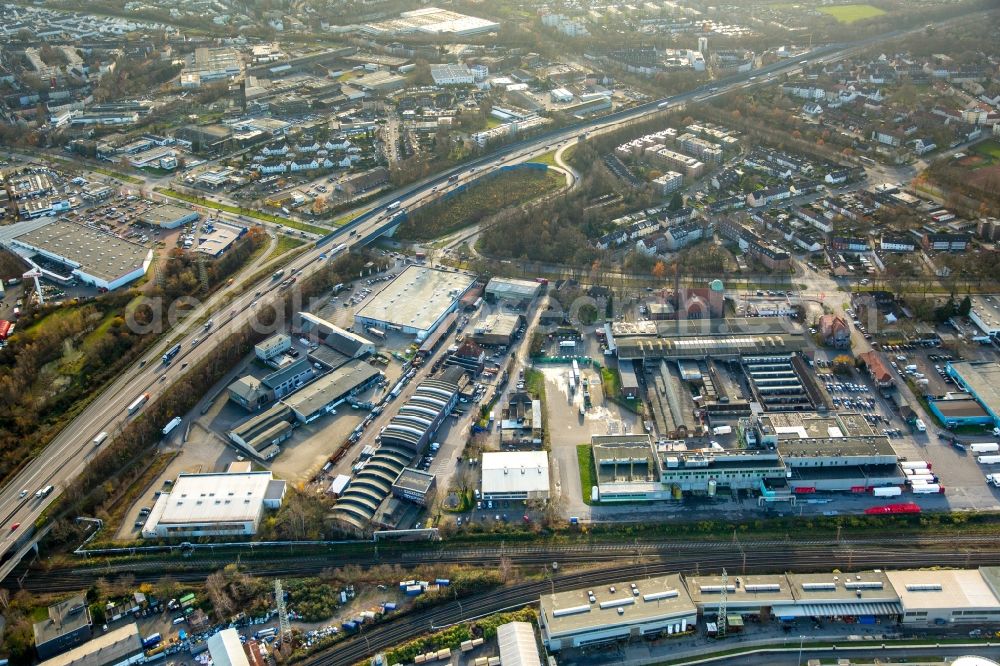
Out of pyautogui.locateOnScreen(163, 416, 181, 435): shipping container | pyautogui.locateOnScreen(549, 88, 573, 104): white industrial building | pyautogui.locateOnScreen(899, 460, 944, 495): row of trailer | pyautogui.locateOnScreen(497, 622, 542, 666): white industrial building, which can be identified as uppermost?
pyautogui.locateOnScreen(549, 88, 573, 104): white industrial building

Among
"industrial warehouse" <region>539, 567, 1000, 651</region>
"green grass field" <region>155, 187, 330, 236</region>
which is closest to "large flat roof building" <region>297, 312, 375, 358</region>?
"green grass field" <region>155, 187, 330, 236</region>

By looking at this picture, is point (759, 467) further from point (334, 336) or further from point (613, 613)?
point (334, 336)

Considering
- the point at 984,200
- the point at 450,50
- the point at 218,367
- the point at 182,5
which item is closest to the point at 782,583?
the point at 218,367

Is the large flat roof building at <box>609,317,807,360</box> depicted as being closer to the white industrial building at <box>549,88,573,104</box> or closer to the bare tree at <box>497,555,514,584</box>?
the bare tree at <box>497,555,514,584</box>

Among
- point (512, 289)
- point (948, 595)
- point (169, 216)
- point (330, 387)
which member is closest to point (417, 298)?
point (512, 289)

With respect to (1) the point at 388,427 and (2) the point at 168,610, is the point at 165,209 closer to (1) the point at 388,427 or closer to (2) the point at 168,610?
(1) the point at 388,427

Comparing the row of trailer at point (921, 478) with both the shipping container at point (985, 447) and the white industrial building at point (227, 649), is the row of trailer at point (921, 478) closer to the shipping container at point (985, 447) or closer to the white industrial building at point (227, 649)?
the shipping container at point (985, 447)

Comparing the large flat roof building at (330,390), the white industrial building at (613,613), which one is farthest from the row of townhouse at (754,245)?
the white industrial building at (613,613)
